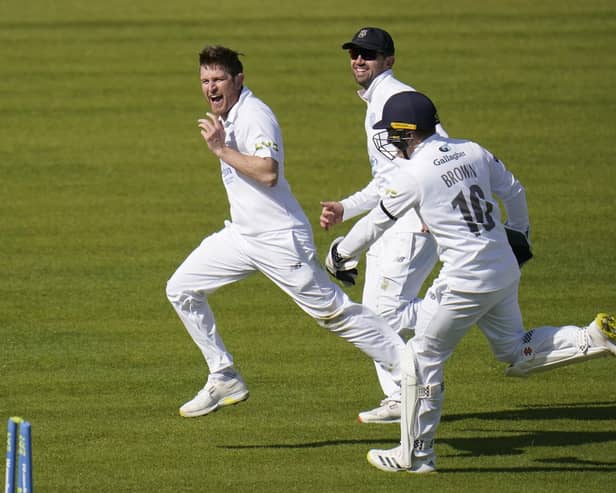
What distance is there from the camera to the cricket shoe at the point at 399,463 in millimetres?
7855

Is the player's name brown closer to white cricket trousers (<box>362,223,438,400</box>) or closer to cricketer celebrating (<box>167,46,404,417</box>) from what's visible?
cricketer celebrating (<box>167,46,404,417</box>)

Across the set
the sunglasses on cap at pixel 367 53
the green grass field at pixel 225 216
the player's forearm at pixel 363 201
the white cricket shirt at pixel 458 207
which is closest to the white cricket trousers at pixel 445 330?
the white cricket shirt at pixel 458 207

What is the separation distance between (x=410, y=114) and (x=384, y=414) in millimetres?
2458

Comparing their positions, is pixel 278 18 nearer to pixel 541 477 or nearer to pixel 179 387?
pixel 179 387

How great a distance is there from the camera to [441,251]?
25.4ft

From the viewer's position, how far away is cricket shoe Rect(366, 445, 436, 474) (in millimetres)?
7855

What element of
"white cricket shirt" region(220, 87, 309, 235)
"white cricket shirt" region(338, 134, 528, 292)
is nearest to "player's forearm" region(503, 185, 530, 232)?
"white cricket shirt" region(338, 134, 528, 292)

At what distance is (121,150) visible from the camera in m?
17.6

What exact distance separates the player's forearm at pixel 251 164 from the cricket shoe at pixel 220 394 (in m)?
1.50

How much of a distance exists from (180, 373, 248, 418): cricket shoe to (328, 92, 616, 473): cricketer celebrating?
119cm

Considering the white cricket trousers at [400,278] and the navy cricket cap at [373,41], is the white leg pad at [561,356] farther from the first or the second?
the navy cricket cap at [373,41]

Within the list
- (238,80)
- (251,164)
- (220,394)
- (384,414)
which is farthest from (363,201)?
(220,394)

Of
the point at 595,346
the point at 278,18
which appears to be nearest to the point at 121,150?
the point at 278,18

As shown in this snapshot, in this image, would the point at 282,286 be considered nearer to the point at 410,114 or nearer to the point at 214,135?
the point at 214,135
